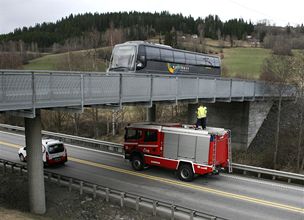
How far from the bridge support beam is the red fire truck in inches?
476

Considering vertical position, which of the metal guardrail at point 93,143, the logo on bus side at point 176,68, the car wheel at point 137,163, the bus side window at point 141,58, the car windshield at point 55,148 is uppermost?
the bus side window at point 141,58

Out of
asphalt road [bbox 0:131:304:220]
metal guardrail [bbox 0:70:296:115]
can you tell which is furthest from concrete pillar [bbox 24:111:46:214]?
asphalt road [bbox 0:131:304:220]

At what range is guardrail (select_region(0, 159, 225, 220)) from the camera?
12.6 m

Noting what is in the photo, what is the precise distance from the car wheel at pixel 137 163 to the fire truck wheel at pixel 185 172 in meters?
2.55

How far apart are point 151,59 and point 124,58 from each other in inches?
80.3

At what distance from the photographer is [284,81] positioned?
26859mm

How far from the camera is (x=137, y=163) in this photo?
1892cm

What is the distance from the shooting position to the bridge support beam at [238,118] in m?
28.9

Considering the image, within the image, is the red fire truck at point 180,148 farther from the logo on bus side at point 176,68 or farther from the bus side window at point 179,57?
the bus side window at point 179,57

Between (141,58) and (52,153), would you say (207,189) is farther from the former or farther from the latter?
(141,58)

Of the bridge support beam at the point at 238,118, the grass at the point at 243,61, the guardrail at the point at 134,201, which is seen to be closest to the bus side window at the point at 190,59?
the bridge support beam at the point at 238,118

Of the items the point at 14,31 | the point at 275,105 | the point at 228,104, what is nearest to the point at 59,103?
the point at 228,104

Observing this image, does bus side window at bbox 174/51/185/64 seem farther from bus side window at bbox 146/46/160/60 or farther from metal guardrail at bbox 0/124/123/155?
metal guardrail at bbox 0/124/123/155

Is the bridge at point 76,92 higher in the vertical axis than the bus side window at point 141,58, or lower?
lower
